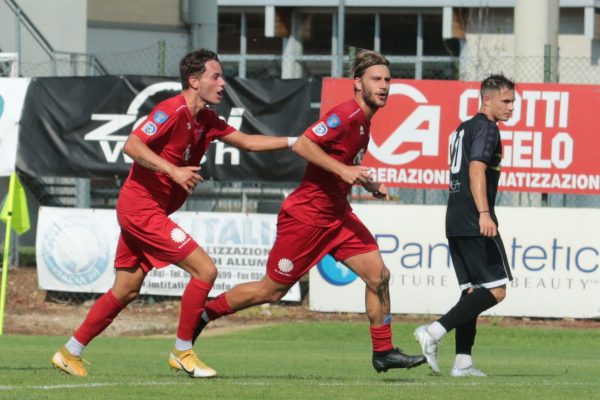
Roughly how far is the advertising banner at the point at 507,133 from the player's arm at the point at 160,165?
8.48 meters

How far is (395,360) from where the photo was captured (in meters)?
9.40

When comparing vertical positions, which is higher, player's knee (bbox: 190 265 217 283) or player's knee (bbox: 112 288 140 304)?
player's knee (bbox: 190 265 217 283)

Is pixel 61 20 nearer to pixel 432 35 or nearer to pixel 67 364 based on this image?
pixel 432 35

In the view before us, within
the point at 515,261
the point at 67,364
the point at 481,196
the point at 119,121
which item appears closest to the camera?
the point at 67,364

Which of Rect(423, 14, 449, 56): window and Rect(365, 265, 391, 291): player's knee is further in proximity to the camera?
Rect(423, 14, 449, 56): window

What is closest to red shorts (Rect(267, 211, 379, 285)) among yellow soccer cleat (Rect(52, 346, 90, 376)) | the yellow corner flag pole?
yellow soccer cleat (Rect(52, 346, 90, 376))

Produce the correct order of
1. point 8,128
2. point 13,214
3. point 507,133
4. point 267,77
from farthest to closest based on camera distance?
1. point 267,77
2. point 8,128
3. point 507,133
4. point 13,214

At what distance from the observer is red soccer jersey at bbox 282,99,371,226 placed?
9.41 metres

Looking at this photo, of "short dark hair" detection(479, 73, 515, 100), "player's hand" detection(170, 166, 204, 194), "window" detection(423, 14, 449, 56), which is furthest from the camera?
"window" detection(423, 14, 449, 56)

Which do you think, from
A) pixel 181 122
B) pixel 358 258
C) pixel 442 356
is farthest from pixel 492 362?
pixel 181 122

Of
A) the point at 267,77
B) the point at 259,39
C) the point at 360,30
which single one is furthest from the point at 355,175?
the point at 259,39

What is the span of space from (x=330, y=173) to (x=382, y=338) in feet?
3.88

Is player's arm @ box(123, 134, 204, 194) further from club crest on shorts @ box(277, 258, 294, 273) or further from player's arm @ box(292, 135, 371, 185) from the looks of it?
club crest on shorts @ box(277, 258, 294, 273)

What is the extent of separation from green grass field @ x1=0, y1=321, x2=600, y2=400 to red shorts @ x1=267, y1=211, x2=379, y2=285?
800 millimetres
